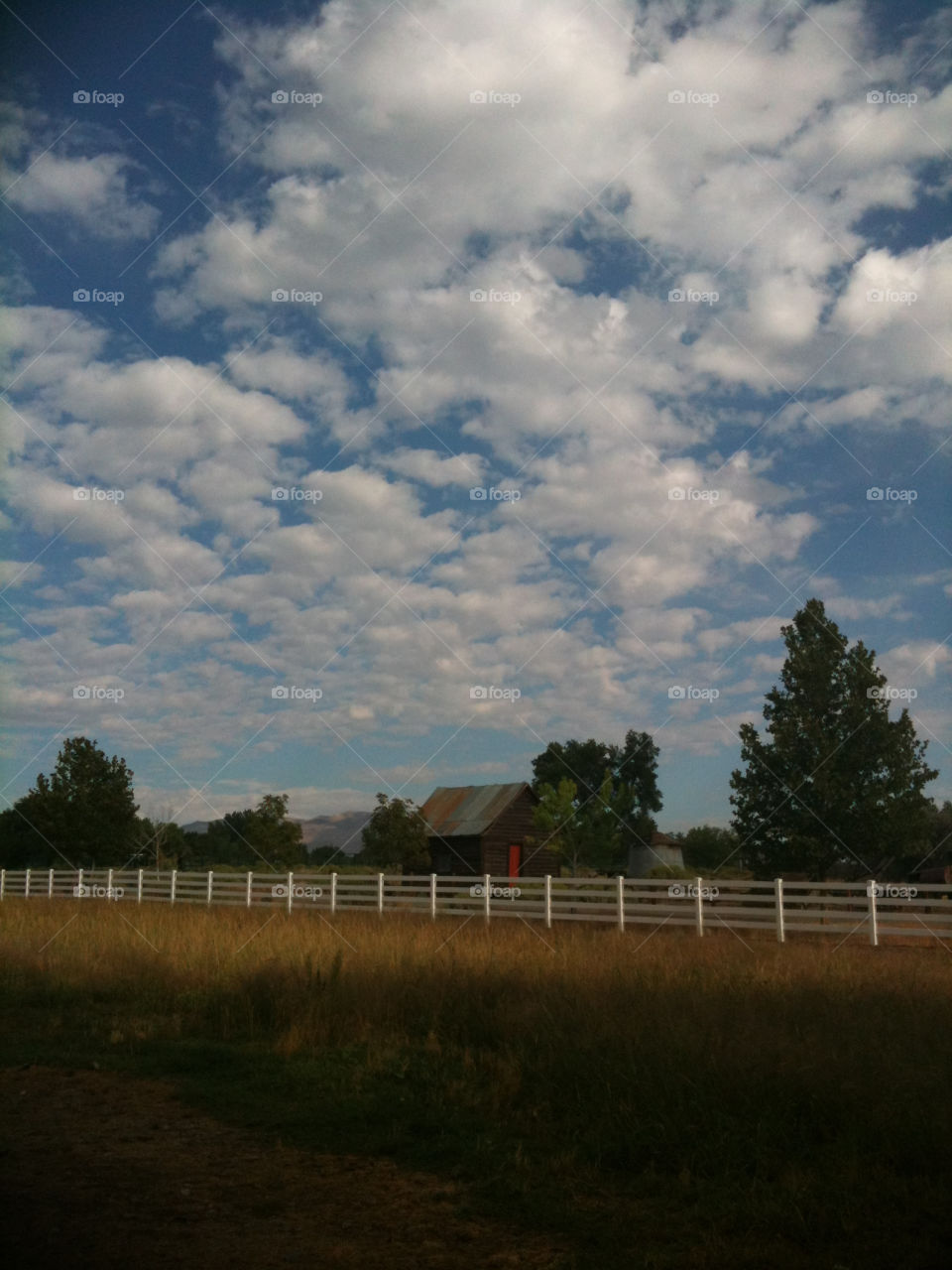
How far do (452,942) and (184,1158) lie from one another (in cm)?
948

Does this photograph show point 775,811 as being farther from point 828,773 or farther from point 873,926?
point 873,926

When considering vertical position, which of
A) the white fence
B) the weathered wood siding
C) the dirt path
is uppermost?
the weathered wood siding

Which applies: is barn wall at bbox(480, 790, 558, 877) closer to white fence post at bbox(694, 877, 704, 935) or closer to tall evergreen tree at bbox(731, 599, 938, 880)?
tall evergreen tree at bbox(731, 599, 938, 880)

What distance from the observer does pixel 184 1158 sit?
20.9ft

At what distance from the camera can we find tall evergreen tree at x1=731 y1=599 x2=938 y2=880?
41.5m

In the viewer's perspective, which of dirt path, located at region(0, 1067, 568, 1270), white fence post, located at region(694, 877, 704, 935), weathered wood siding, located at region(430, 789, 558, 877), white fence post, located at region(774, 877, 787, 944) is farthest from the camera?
weathered wood siding, located at region(430, 789, 558, 877)

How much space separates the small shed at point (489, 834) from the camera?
49406 mm

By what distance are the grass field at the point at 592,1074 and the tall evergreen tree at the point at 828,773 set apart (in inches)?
1136

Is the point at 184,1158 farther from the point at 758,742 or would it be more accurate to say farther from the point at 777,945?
the point at 758,742

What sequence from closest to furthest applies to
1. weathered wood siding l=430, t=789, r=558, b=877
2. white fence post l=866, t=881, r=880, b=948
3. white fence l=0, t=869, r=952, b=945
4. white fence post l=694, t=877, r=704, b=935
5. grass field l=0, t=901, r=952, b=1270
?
1. grass field l=0, t=901, r=952, b=1270
2. white fence post l=866, t=881, r=880, b=948
3. white fence l=0, t=869, r=952, b=945
4. white fence post l=694, t=877, r=704, b=935
5. weathered wood siding l=430, t=789, r=558, b=877

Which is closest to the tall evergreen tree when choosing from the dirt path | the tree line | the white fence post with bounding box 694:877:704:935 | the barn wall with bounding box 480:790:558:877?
the tree line

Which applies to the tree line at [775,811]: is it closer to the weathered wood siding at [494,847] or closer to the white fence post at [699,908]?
the weathered wood siding at [494,847]

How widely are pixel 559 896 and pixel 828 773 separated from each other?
16.2 metres

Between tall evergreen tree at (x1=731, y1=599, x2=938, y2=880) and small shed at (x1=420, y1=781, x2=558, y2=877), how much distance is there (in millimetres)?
11138
